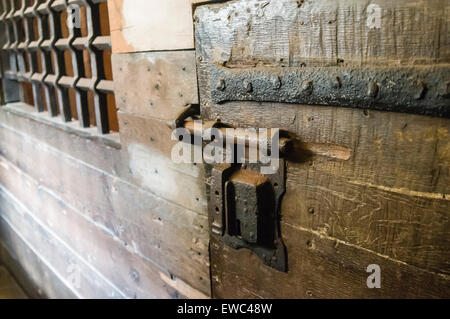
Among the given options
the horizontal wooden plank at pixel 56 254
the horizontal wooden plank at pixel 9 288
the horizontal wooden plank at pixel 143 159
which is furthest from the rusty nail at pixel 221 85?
the horizontal wooden plank at pixel 9 288

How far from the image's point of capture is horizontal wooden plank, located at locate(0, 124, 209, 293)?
0.90 m

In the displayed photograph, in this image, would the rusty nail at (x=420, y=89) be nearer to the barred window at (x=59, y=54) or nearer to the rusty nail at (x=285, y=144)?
the rusty nail at (x=285, y=144)

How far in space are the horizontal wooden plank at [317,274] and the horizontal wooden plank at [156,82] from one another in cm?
35

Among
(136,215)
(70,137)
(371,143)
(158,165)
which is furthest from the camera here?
(70,137)

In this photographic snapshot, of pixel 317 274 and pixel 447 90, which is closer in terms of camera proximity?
pixel 447 90

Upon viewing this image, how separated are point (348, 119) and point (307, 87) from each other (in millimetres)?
81

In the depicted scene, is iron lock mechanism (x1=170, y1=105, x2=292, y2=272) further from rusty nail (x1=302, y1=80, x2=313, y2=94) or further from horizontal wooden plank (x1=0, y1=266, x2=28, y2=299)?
horizontal wooden plank (x1=0, y1=266, x2=28, y2=299)

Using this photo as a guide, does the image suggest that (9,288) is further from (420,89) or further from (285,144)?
(420,89)

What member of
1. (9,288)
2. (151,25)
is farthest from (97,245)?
(9,288)

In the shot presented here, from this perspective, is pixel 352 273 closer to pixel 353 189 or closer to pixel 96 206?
pixel 353 189

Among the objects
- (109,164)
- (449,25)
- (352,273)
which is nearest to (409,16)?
(449,25)

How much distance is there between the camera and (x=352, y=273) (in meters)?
0.57

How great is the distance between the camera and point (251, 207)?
2.12 ft
